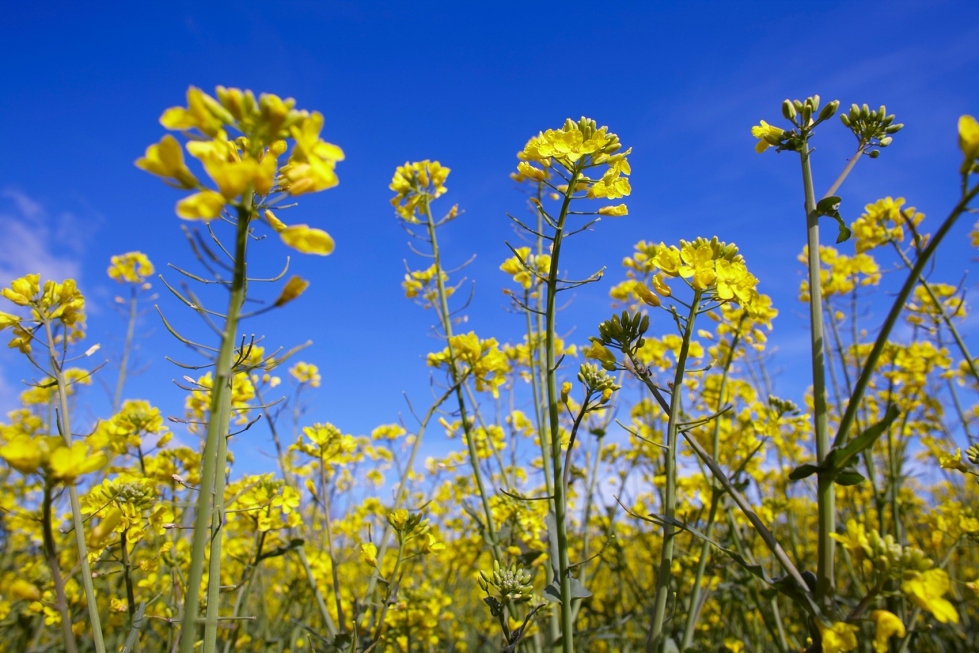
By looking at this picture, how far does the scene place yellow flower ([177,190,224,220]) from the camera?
1.06 metres

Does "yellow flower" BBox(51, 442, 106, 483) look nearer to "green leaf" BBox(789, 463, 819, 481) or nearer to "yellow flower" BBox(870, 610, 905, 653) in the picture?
"green leaf" BBox(789, 463, 819, 481)

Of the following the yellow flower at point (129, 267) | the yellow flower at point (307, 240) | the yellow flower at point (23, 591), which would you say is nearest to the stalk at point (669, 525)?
the yellow flower at point (307, 240)

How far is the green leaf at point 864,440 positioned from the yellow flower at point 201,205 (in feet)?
5.10

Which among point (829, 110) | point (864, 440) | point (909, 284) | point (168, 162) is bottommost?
point (864, 440)

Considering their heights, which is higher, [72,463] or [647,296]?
[647,296]

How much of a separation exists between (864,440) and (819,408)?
15.4 inches

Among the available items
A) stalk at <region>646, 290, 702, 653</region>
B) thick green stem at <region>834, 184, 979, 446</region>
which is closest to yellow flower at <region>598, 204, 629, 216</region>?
stalk at <region>646, 290, 702, 653</region>

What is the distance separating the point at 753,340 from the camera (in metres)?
3.21

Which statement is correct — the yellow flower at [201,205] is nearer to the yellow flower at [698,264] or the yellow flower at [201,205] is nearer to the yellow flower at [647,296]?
the yellow flower at [647,296]

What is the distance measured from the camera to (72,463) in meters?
1.13

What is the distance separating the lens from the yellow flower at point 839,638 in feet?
4.49

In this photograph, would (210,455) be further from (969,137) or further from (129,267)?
(129,267)

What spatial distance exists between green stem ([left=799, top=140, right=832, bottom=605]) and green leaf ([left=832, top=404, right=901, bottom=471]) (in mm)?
99

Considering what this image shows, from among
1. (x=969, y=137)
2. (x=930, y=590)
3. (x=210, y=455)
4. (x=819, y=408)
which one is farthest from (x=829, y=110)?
(x=210, y=455)
